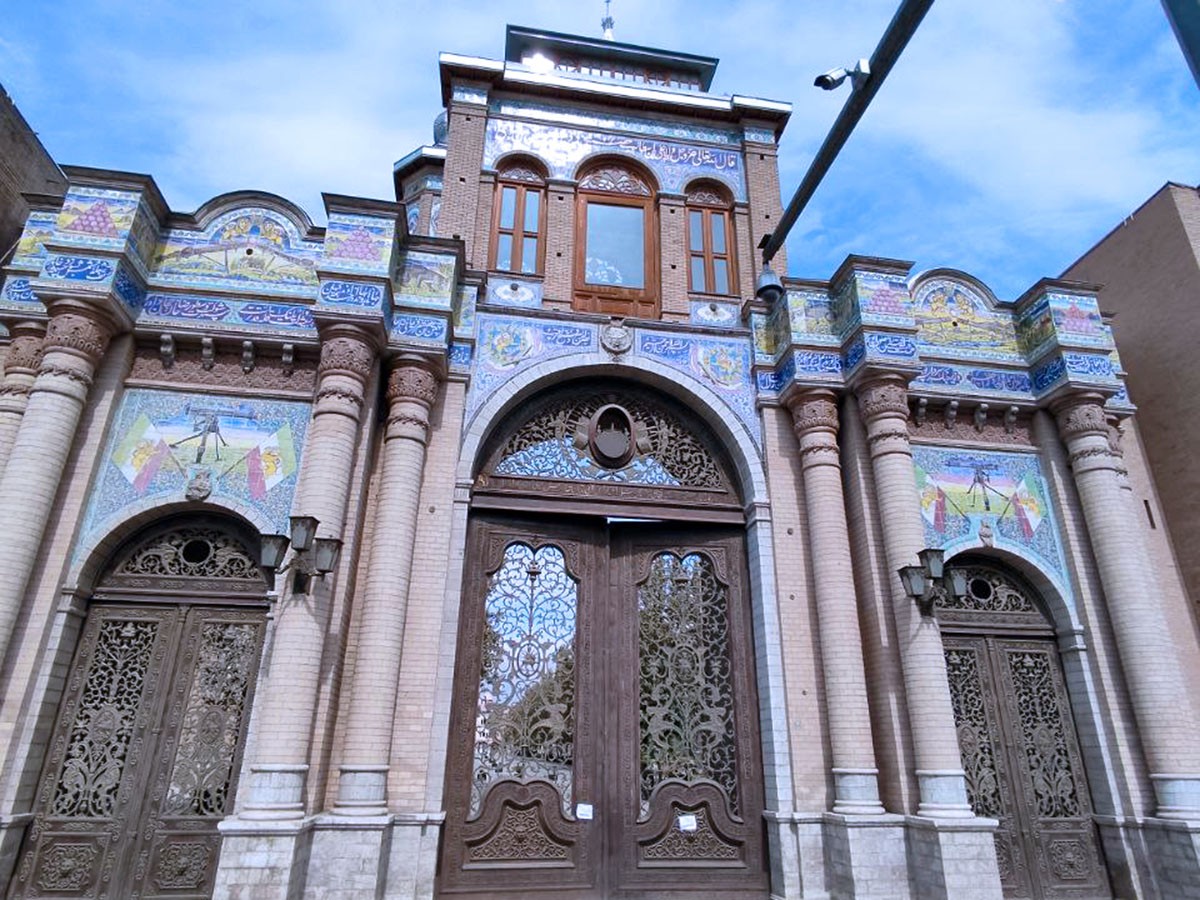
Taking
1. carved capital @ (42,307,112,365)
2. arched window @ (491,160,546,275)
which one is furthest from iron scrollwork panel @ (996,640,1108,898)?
carved capital @ (42,307,112,365)

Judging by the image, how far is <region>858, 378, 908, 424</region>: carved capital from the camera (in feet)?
30.6

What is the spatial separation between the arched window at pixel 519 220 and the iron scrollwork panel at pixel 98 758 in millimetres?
6110

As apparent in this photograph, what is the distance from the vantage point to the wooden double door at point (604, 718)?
823 cm

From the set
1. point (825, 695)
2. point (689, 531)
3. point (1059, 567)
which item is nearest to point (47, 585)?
point (689, 531)

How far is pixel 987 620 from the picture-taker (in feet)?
31.3

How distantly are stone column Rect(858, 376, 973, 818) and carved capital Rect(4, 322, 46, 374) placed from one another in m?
9.36

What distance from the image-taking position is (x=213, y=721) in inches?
306

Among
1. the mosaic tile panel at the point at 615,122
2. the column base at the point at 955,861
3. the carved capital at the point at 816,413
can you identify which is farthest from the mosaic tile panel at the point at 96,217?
the column base at the point at 955,861

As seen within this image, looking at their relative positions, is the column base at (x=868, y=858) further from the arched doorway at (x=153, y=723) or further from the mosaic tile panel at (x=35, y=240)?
the mosaic tile panel at (x=35, y=240)

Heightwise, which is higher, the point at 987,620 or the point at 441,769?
the point at 987,620

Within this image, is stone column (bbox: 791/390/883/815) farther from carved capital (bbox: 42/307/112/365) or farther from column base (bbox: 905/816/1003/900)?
carved capital (bbox: 42/307/112/365)

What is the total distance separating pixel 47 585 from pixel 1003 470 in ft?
35.9

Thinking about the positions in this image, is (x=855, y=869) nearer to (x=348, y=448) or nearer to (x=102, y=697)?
(x=348, y=448)

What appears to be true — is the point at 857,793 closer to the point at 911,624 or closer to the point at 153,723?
the point at 911,624
